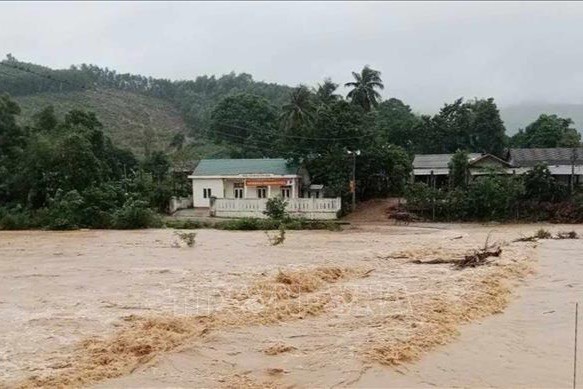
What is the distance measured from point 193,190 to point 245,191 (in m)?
3.64

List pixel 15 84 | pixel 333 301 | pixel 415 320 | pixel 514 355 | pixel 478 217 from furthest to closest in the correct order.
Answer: pixel 15 84 → pixel 478 217 → pixel 333 301 → pixel 415 320 → pixel 514 355

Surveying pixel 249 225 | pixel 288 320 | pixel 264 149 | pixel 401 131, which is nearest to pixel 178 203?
pixel 249 225

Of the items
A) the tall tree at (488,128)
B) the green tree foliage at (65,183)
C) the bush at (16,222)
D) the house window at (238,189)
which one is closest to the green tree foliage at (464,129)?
the tall tree at (488,128)

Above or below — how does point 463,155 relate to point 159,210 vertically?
above

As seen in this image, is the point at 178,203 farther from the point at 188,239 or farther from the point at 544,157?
the point at 544,157

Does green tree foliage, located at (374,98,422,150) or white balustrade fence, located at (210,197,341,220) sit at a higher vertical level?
green tree foliage, located at (374,98,422,150)

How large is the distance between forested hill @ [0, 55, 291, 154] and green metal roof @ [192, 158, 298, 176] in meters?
21.6

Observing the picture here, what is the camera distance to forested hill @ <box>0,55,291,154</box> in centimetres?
7125

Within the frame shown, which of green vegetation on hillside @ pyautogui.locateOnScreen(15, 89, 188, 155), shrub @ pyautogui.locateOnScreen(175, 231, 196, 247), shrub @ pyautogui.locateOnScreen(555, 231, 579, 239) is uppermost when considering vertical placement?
green vegetation on hillside @ pyautogui.locateOnScreen(15, 89, 188, 155)

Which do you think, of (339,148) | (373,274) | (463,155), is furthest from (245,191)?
(373,274)

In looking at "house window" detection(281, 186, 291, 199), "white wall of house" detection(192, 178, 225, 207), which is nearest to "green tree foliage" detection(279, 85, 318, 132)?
"house window" detection(281, 186, 291, 199)

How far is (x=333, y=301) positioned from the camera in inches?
434

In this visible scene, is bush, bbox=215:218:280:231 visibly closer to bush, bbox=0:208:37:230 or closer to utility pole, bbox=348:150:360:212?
utility pole, bbox=348:150:360:212

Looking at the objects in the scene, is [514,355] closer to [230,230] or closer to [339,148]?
[230,230]
